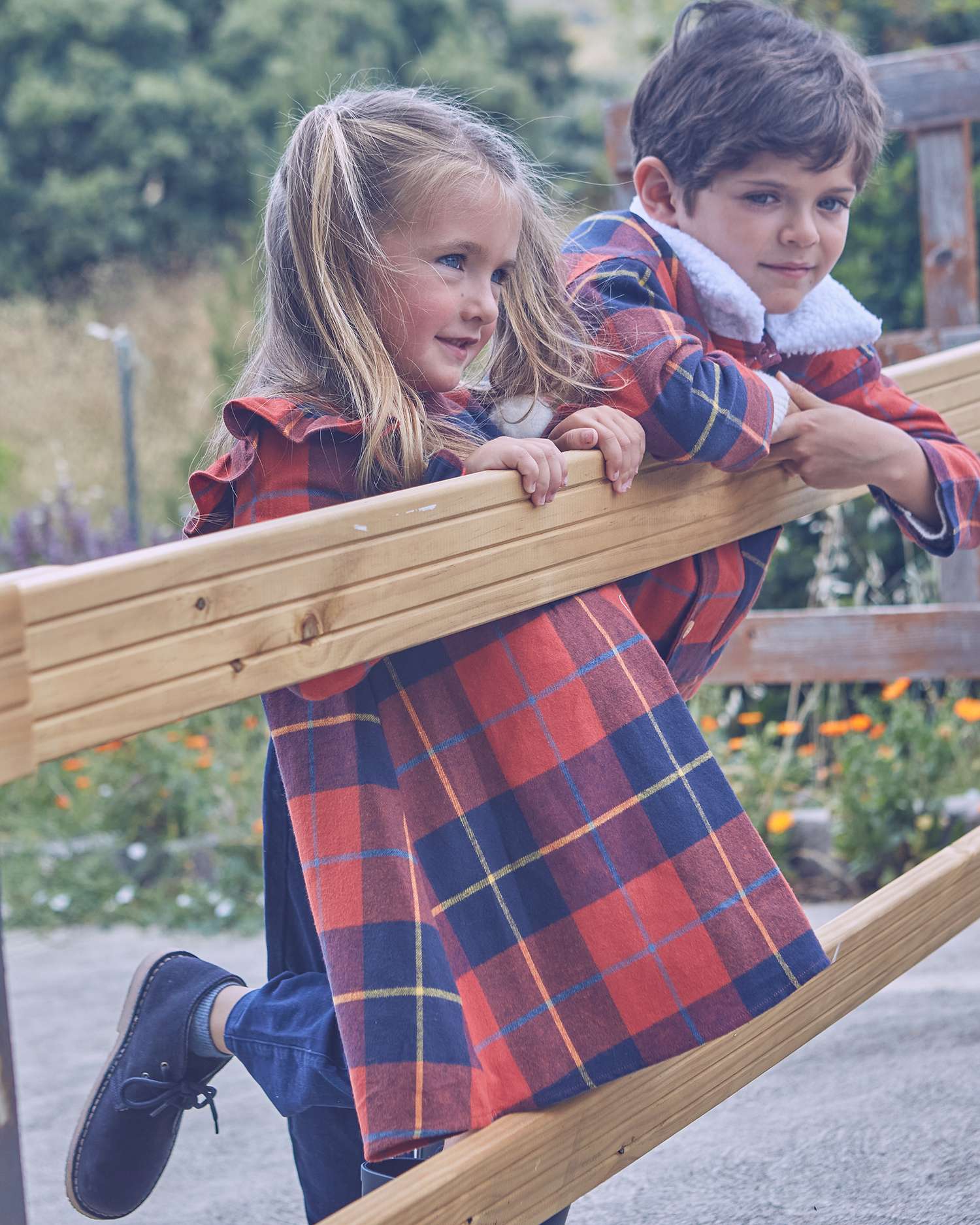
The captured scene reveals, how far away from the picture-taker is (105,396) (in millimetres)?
10820

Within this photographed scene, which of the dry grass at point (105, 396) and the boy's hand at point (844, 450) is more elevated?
the dry grass at point (105, 396)

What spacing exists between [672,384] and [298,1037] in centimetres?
86

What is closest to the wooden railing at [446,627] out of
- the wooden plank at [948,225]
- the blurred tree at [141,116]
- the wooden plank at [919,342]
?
the wooden plank at [919,342]

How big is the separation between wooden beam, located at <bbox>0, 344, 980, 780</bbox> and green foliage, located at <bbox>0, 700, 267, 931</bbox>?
2.97 m

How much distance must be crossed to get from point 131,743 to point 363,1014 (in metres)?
3.62

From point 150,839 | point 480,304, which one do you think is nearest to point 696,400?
point 480,304

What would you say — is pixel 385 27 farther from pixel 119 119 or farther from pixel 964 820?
pixel 964 820

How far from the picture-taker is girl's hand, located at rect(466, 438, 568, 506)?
1313 mm

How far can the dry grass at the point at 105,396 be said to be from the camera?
9219mm

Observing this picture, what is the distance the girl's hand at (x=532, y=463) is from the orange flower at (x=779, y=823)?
8.24 ft

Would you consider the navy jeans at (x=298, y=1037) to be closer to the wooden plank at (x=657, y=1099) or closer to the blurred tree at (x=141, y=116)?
the wooden plank at (x=657, y=1099)

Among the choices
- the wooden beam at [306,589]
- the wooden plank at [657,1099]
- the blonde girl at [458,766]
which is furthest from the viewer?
the blonde girl at [458,766]

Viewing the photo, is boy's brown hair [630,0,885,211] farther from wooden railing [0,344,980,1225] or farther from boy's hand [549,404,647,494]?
boy's hand [549,404,647,494]

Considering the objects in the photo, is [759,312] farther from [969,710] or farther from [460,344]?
[969,710]
